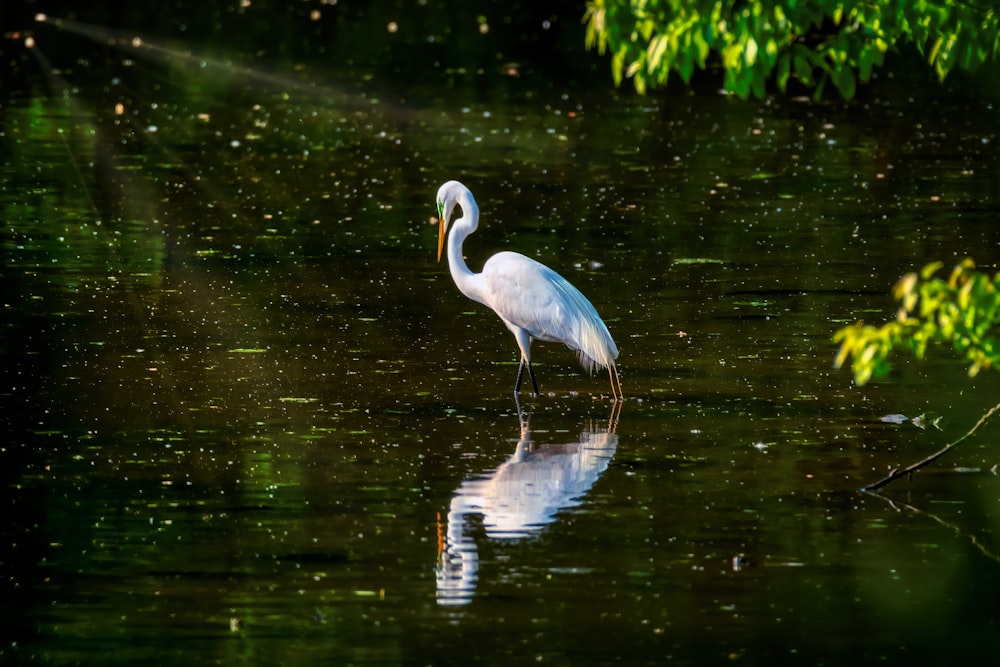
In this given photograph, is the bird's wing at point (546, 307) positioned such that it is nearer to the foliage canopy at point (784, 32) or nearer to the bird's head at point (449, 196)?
the bird's head at point (449, 196)

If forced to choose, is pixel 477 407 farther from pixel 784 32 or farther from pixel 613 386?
pixel 784 32

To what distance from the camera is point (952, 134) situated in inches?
893

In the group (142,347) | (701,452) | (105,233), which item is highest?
(105,233)

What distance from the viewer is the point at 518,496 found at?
31.5ft

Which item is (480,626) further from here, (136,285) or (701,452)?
(136,285)

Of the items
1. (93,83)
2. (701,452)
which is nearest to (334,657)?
(701,452)

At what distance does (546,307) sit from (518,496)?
2.42 m

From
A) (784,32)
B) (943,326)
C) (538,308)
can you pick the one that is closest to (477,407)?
(538,308)

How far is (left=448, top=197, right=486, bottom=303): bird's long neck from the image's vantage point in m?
12.5

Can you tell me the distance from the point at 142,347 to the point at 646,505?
180 inches

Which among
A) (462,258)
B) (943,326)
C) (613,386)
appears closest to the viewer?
(943,326)

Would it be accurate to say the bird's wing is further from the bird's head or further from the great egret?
the bird's head

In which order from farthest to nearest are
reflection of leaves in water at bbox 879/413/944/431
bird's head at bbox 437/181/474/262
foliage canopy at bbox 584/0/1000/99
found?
bird's head at bbox 437/181/474/262 < reflection of leaves in water at bbox 879/413/944/431 < foliage canopy at bbox 584/0/1000/99

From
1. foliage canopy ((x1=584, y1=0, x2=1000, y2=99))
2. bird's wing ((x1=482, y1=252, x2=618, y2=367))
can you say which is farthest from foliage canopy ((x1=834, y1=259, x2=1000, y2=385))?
bird's wing ((x1=482, y1=252, x2=618, y2=367))
